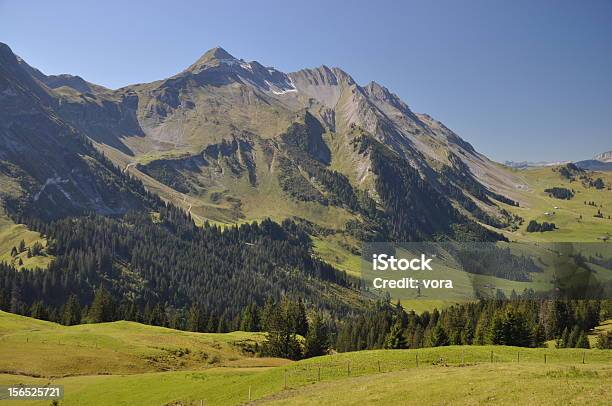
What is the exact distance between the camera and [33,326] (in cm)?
9525

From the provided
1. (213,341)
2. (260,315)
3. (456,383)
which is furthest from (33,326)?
(456,383)

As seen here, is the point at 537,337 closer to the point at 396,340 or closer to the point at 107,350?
the point at 396,340

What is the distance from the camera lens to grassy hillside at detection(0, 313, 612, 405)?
3791 cm

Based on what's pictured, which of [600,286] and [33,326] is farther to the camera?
[600,286]

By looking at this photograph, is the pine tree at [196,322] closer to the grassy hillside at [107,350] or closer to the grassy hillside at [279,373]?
the grassy hillside at [107,350]

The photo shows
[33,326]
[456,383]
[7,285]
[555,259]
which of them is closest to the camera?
[456,383]

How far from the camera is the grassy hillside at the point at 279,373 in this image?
3791cm

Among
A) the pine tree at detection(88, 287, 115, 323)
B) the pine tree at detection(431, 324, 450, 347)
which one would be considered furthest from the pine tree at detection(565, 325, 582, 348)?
the pine tree at detection(88, 287, 115, 323)

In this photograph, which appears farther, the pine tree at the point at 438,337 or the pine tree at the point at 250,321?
the pine tree at the point at 250,321

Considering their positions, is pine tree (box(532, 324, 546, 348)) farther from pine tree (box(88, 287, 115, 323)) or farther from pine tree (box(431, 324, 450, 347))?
pine tree (box(88, 287, 115, 323))

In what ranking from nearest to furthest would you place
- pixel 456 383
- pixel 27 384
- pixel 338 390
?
pixel 456 383, pixel 338 390, pixel 27 384

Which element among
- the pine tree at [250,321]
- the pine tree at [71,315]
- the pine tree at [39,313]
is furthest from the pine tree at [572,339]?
the pine tree at [39,313]

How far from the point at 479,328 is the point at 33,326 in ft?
313

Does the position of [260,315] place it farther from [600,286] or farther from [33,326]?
[600,286]
